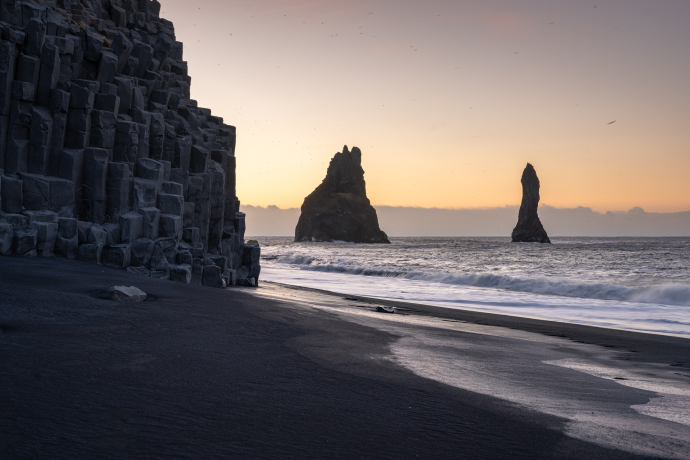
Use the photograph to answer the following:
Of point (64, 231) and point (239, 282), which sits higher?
point (64, 231)

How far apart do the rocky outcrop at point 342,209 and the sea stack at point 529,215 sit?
111ft

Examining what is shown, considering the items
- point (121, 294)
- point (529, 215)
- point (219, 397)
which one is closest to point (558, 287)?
point (121, 294)

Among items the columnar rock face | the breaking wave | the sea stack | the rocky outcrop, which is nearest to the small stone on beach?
the columnar rock face

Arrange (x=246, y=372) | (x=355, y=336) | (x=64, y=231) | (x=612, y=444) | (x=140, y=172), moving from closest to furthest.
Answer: (x=612, y=444)
(x=246, y=372)
(x=355, y=336)
(x=64, y=231)
(x=140, y=172)

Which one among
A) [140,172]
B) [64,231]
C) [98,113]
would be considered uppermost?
[98,113]

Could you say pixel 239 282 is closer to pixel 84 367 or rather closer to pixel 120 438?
pixel 84 367

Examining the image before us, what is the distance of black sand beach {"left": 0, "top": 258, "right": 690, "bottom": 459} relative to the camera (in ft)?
10.2

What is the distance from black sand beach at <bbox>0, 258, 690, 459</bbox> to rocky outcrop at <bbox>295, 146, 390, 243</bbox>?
115334mm

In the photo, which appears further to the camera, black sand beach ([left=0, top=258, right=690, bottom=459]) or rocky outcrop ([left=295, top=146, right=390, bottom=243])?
rocky outcrop ([left=295, top=146, right=390, bottom=243])

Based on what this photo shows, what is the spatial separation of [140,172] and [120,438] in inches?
516

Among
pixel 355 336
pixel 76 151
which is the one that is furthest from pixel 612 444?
pixel 76 151

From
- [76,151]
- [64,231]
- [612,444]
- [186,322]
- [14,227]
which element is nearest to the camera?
[612,444]

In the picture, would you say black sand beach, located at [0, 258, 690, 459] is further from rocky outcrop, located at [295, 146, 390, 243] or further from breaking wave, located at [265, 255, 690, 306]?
rocky outcrop, located at [295, 146, 390, 243]

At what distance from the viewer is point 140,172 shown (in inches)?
583
